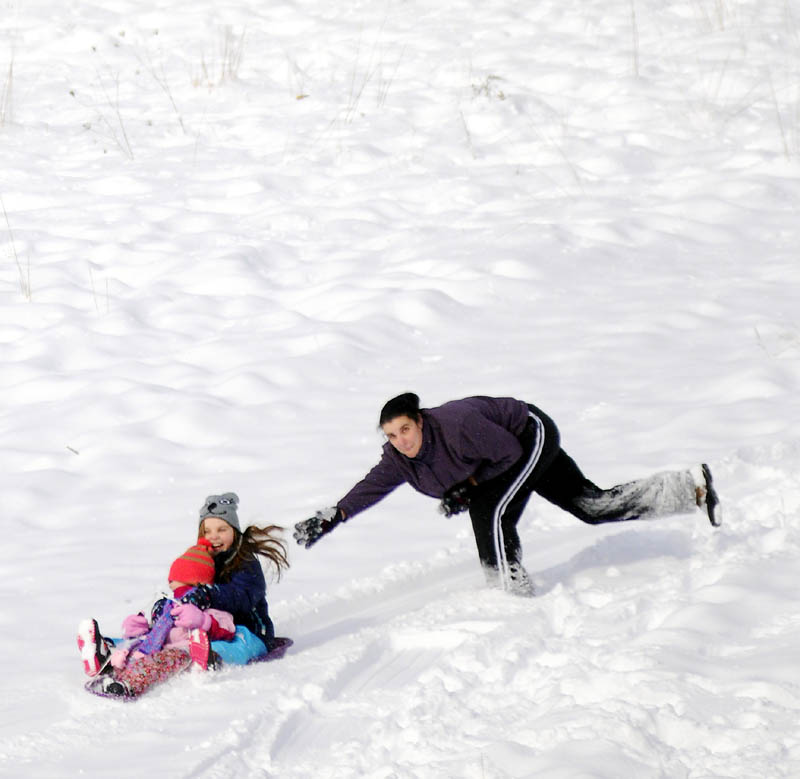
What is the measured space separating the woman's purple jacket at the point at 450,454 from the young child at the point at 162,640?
631 millimetres

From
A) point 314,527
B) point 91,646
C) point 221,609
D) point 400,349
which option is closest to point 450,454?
point 314,527

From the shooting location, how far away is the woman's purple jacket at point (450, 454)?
14.3 ft

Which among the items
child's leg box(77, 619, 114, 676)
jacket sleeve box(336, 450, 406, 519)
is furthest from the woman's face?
child's leg box(77, 619, 114, 676)

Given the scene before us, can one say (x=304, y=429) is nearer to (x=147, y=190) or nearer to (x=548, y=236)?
(x=548, y=236)

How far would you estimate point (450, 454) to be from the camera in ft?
14.4

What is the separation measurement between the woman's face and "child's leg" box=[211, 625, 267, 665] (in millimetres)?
872

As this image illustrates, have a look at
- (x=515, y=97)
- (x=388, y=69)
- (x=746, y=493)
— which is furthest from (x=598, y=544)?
(x=388, y=69)

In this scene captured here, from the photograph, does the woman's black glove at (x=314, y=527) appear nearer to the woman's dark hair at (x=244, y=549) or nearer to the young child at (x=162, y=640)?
the woman's dark hair at (x=244, y=549)

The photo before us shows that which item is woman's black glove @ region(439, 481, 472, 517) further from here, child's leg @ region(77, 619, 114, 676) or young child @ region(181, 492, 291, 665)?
child's leg @ region(77, 619, 114, 676)

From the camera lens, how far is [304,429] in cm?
631

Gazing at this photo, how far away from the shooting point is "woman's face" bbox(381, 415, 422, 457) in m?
4.23

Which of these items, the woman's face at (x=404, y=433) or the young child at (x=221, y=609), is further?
the woman's face at (x=404, y=433)

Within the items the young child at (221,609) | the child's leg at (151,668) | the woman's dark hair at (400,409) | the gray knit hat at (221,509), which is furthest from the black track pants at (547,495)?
the child's leg at (151,668)

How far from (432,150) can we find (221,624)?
243 inches
